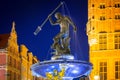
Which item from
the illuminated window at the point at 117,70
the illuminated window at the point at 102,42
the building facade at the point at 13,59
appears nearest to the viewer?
the illuminated window at the point at 117,70

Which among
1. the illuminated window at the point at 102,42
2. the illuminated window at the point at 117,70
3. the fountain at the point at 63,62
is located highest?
the illuminated window at the point at 102,42

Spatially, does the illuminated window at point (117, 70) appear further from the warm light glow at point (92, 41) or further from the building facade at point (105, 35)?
the warm light glow at point (92, 41)

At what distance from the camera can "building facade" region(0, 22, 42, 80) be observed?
5288 centimetres

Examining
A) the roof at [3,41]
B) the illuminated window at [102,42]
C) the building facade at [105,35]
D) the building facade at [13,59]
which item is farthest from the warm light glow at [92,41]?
the roof at [3,41]

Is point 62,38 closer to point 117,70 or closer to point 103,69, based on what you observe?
point 103,69

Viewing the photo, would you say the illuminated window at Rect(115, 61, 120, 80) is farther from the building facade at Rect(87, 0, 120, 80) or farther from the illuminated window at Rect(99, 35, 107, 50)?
the illuminated window at Rect(99, 35, 107, 50)

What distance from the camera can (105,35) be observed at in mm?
53688

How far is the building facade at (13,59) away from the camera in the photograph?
52.9 metres

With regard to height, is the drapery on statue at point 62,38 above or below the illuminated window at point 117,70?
above

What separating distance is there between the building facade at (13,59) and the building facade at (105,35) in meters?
9.04

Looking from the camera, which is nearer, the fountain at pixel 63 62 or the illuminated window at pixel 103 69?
the fountain at pixel 63 62

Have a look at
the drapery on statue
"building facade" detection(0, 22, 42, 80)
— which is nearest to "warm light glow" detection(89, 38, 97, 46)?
"building facade" detection(0, 22, 42, 80)

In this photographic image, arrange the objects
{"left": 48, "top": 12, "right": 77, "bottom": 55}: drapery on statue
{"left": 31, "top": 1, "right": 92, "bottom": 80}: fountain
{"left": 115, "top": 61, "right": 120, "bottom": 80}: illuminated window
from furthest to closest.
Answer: {"left": 115, "top": 61, "right": 120, "bottom": 80}: illuminated window < {"left": 48, "top": 12, "right": 77, "bottom": 55}: drapery on statue < {"left": 31, "top": 1, "right": 92, "bottom": 80}: fountain

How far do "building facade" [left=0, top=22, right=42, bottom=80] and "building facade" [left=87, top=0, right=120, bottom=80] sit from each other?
9043mm
